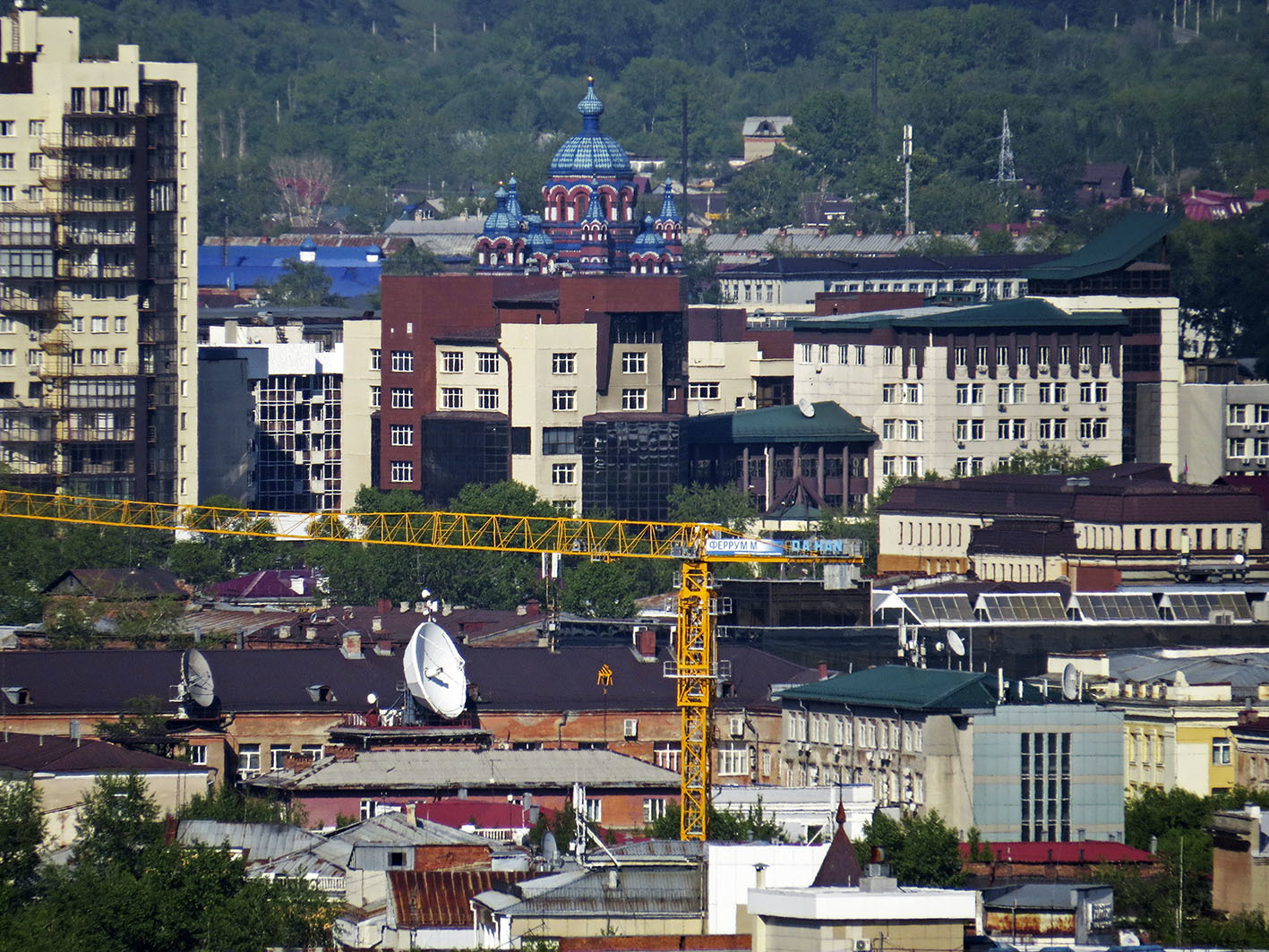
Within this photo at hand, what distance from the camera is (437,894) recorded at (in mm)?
83000

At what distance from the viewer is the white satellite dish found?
11144 centimetres

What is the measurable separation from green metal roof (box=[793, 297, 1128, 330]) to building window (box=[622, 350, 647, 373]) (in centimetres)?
1328

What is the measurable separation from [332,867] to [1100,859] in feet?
61.1

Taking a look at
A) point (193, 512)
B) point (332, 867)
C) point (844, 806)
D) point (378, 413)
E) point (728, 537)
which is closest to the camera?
point (332, 867)

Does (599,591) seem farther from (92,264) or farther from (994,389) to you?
(994,389)

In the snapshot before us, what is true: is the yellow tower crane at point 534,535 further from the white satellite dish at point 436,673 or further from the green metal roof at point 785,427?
the green metal roof at point 785,427

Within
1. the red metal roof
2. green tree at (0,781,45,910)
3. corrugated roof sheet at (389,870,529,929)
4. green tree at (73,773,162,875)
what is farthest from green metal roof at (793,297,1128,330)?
corrugated roof sheet at (389,870,529,929)

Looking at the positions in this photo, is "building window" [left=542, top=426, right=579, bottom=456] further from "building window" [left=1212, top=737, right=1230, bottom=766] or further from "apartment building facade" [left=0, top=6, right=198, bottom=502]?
"building window" [left=1212, top=737, right=1230, bottom=766]

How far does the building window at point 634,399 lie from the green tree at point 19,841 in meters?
87.5

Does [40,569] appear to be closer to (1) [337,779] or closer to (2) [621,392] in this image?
(2) [621,392]

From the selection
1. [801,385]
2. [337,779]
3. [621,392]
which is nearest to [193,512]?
[621,392]

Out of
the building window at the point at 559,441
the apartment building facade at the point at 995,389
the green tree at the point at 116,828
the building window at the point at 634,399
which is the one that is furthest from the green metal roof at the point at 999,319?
the green tree at the point at 116,828

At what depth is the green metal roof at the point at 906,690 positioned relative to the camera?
110 m

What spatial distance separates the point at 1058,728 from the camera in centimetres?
10875
